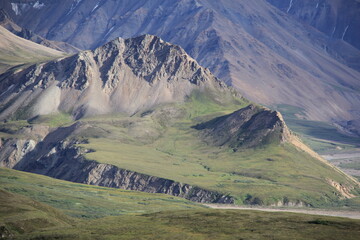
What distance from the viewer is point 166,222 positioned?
549 feet

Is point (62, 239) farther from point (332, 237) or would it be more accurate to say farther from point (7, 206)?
point (332, 237)

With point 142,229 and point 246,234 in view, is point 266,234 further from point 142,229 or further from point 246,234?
point 142,229

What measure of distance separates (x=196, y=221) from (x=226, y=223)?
10.2 meters

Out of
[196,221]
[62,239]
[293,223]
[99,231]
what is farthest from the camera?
[196,221]

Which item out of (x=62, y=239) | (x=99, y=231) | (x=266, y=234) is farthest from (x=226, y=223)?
(x=62, y=239)

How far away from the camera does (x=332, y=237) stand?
134 metres

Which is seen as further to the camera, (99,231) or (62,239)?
(99,231)

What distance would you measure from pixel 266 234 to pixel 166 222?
115 feet

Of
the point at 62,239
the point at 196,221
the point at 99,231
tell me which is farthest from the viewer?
the point at 196,221

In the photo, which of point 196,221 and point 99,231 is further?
point 196,221

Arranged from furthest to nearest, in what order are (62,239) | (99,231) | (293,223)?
(293,223) → (99,231) → (62,239)

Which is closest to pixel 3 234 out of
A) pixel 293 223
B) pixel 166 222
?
pixel 166 222

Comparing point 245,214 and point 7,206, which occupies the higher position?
point 245,214

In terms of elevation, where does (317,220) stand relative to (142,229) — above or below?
above
